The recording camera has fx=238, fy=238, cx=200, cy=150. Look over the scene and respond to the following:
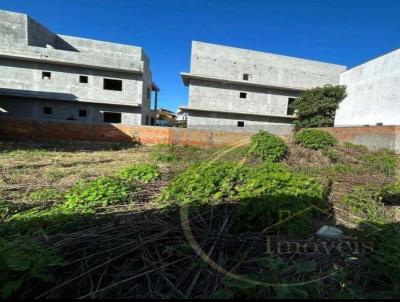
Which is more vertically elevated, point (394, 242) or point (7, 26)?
point (7, 26)

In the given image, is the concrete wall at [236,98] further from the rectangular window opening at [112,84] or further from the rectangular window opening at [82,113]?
the rectangular window opening at [82,113]

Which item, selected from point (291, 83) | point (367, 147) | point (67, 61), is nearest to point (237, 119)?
point (291, 83)

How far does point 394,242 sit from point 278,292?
1.68 metres

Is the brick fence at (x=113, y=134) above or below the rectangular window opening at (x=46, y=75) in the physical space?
below

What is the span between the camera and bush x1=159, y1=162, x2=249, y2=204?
3594 millimetres

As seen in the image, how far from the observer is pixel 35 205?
359 centimetres

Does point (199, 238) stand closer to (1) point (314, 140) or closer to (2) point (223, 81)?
(1) point (314, 140)

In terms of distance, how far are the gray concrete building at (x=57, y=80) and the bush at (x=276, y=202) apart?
15.7 m

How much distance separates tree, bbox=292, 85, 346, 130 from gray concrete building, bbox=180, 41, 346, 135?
4.19ft

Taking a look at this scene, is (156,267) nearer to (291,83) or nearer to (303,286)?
(303,286)

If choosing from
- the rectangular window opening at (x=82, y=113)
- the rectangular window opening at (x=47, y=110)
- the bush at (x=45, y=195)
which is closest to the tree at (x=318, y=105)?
the rectangular window opening at (x=82, y=113)

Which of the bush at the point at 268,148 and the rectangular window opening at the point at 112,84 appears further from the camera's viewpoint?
the rectangular window opening at the point at 112,84

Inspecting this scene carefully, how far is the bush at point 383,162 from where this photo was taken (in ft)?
22.2

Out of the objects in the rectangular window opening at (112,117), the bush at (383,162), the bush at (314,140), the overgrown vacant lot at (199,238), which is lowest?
the overgrown vacant lot at (199,238)
